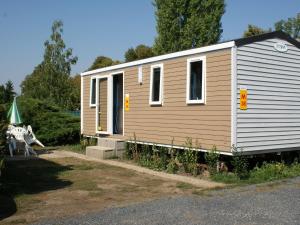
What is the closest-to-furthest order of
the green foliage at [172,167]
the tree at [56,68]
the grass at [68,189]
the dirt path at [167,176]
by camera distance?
the grass at [68,189]
the dirt path at [167,176]
the green foliage at [172,167]
the tree at [56,68]

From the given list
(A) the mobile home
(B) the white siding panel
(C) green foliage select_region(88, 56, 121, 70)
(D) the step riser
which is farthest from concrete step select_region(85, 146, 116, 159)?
(C) green foliage select_region(88, 56, 121, 70)

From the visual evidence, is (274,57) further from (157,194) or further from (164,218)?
(164,218)

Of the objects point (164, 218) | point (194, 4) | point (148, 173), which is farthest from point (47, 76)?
point (164, 218)

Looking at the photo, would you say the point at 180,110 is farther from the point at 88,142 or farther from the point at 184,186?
the point at 88,142

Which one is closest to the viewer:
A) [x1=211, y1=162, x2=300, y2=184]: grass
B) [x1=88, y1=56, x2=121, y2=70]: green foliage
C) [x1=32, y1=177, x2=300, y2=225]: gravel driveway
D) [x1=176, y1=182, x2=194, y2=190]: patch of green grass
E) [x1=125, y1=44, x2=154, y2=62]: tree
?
[x1=32, y1=177, x2=300, y2=225]: gravel driveway

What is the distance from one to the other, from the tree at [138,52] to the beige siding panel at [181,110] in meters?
25.4

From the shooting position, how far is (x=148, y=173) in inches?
399

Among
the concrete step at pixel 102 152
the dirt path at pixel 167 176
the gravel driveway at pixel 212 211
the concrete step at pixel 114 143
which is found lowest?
the dirt path at pixel 167 176

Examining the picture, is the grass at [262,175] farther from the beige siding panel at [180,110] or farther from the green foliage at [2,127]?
the green foliage at [2,127]

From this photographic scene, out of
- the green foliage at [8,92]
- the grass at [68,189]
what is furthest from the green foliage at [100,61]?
the grass at [68,189]

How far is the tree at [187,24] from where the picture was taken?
3216cm

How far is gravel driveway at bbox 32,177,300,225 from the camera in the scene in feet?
18.7

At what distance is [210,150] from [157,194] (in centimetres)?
253

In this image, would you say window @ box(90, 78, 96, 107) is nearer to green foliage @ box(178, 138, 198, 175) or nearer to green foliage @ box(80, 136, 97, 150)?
green foliage @ box(80, 136, 97, 150)
